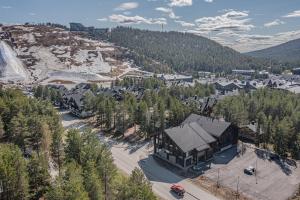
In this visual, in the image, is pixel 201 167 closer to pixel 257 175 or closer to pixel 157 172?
pixel 157 172

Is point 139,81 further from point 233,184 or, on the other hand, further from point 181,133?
point 233,184

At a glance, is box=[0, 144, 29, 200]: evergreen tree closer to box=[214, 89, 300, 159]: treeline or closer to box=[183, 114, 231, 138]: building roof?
box=[183, 114, 231, 138]: building roof

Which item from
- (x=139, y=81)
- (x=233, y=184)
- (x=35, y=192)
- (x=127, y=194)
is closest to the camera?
(x=127, y=194)

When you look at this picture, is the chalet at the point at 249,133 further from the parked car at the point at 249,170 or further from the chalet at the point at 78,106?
the chalet at the point at 78,106

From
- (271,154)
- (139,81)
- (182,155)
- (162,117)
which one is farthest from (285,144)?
(139,81)

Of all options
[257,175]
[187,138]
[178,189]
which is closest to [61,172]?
[178,189]

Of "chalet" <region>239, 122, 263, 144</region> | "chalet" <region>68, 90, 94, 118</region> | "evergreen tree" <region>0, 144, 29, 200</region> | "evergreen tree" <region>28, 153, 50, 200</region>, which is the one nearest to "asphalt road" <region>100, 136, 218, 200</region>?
"evergreen tree" <region>28, 153, 50, 200</region>
